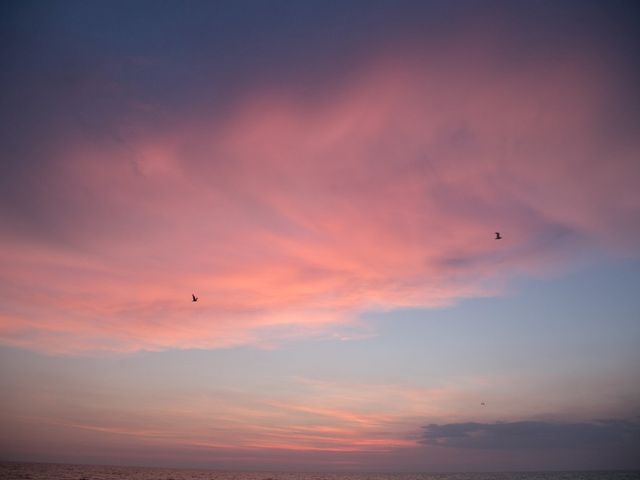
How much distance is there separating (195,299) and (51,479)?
A: 336ft

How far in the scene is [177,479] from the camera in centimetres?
17362

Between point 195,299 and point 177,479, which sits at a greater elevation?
point 195,299

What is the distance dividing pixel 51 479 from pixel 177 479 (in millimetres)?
54366

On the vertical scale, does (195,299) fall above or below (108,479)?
above

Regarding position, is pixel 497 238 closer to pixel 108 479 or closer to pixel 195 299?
pixel 195 299

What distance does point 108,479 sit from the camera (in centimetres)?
14875

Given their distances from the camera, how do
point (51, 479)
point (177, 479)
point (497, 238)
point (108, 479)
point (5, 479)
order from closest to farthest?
point (497, 238)
point (5, 479)
point (51, 479)
point (108, 479)
point (177, 479)

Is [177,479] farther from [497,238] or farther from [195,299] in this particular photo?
[497,238]

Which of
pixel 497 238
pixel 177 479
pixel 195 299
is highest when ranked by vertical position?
pixel 497 238

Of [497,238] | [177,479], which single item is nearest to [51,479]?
[177,479]

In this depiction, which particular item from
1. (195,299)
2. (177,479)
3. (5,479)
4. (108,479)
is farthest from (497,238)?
(177,479)

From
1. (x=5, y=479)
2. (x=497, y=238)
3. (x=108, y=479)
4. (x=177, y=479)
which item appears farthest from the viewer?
(x=177, y=479)

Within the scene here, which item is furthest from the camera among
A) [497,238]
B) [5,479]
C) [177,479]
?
[177,479]

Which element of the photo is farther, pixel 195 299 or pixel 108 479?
pixel 108 479
